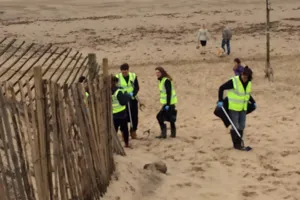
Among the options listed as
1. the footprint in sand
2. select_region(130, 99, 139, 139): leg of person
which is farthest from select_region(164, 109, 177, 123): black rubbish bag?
the footprint in sand

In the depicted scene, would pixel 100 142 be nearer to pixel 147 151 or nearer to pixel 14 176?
pixel 14 176

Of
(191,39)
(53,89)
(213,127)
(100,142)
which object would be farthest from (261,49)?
(53,89)

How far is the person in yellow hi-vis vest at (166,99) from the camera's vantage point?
32.0ft

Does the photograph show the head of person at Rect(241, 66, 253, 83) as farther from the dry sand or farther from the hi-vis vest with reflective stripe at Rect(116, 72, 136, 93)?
the hi-vis vest with reflective stripe at Rect(116, 72, 136, 93)

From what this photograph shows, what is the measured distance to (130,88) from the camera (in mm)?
9820

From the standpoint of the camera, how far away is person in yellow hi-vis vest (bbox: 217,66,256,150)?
895 cm

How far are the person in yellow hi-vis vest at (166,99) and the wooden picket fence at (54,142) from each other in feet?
9.10

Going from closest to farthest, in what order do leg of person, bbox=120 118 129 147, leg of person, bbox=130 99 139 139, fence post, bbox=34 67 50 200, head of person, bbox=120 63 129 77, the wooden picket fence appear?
the wooden picket fence → fence post, bbox=34 67 50 200 → leg of person, bbox=120 118 129 147 → head of person, bbox=120 63 129 77 → leg of person, bbox=130 99 139 139

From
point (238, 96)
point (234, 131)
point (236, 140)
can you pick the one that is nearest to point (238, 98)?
point (238, 96)

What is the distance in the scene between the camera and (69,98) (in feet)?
19.7

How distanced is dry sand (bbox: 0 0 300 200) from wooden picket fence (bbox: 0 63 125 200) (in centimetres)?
65

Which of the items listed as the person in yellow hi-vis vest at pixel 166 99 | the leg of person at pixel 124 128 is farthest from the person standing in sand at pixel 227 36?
the leg of person at pixel 124 128

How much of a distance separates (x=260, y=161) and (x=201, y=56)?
10.7 m

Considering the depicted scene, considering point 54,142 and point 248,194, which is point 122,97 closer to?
point 248,194
